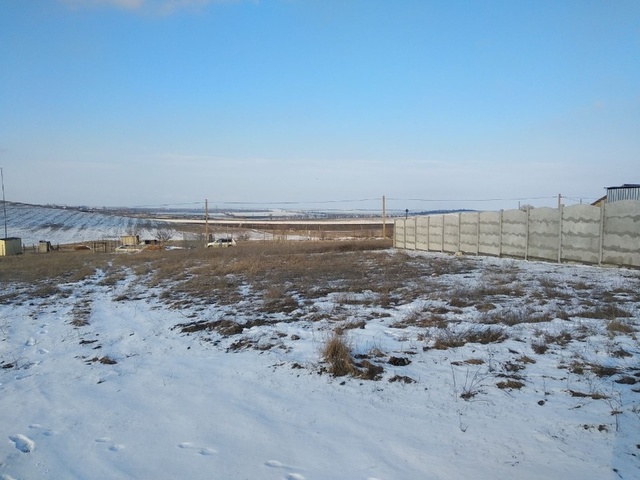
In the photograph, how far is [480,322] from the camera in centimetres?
770

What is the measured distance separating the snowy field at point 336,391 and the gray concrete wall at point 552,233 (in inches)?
213

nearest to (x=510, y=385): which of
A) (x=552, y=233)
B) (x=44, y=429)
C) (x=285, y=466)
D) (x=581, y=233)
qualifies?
(x=285, y=466)

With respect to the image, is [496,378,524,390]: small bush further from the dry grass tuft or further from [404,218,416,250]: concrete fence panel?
[404,218,416,250]: concrete fence panel

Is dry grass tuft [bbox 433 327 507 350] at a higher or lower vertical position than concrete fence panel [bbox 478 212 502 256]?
lower

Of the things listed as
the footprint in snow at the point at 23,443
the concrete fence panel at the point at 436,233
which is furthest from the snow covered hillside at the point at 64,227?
the footprint in snow at the point at 23,443

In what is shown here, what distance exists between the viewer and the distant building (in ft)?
81.4

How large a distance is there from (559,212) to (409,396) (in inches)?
597

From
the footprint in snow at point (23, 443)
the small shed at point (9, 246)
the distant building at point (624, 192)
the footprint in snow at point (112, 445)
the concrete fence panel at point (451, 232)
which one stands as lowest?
the small shed at point (9, 246)

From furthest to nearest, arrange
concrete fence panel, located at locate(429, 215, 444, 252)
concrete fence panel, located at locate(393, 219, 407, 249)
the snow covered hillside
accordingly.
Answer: the snow covered hillside
concrete fence panel, located at locate(393, 219, 407, 249)
concrete fence panel, located at locate(429, 215, 444, 252)

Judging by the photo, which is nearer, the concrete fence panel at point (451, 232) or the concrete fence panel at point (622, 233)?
the concrete fence panel at point (622, 233)

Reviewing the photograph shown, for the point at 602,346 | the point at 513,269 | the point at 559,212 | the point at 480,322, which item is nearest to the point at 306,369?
the point at 480,322

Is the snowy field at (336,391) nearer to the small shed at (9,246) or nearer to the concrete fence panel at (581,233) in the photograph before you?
the concrete fence panel at (581,233)

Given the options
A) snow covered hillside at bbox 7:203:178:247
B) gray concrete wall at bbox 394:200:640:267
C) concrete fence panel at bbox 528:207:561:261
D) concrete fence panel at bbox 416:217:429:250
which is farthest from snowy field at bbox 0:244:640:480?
snow covered hillside at bbox 7:203:178:247

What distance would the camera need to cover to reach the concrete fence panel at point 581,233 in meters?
15.7
